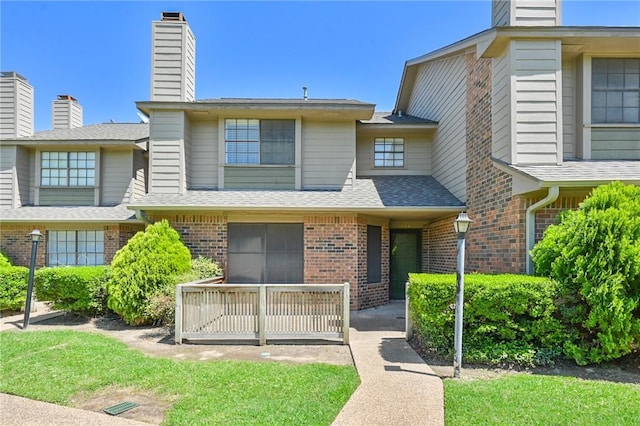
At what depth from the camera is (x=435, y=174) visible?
1106 cm

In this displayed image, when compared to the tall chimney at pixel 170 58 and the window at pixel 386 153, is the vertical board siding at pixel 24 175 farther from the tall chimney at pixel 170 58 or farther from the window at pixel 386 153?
the window at pixel 386 153

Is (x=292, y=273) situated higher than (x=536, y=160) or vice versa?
(x=536, y=160)

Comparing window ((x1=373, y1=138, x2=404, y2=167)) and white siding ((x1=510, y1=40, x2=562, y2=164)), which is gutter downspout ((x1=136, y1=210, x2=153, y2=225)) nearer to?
window ((x1=373, y1=138, x2=404, y2=167))

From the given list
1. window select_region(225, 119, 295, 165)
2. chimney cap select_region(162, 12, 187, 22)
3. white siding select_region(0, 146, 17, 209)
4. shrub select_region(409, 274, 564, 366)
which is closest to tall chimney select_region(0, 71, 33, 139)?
white siding select_region(0, 146, 17, 209)

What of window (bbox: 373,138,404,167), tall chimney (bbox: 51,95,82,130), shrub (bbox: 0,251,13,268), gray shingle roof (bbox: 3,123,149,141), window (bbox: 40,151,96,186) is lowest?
shrub (bbox: 0,251,13,268)

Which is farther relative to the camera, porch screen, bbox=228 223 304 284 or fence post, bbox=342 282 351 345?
porch screen, bbox=228 223 304 284

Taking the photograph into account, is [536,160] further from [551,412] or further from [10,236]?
[10,236]

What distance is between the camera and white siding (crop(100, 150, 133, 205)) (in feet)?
37.3

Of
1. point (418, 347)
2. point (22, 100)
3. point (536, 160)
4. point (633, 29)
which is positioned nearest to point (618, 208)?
point (536, 160)

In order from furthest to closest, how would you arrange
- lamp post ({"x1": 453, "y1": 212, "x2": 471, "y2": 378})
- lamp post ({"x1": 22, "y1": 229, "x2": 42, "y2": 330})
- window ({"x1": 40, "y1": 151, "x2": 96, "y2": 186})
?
window ({"x1": 40, "y1": 151, "x2": 96, "y2": 186})
lamp post ({"x1": 22, "y1": 229, "x2": 42, "y2": 330})
lamp post ({"x1": 453, "y1": 212, "x2": 471, "y2": 378})

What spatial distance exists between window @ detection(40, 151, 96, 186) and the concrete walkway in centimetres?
975

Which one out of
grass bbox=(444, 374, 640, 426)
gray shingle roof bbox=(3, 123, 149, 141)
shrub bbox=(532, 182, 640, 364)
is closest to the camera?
grass bbox=(444, 374, 640, 426)

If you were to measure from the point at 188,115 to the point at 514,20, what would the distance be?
26.5ft

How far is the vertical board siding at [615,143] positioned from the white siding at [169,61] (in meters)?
10.00
